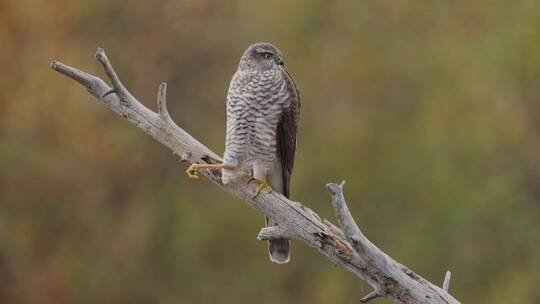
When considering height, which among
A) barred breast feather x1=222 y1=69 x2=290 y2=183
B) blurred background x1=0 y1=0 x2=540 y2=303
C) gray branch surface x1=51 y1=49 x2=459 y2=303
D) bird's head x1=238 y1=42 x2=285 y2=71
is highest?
blurred background x1=0 y1=0 x2=540 y2=303

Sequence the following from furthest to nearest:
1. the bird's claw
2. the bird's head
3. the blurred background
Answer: the blurred background
the bird's head
the bird's claw

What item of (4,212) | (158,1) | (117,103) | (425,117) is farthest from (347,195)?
(117,103)

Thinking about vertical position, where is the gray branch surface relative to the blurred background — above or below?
below

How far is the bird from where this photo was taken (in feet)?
15.9

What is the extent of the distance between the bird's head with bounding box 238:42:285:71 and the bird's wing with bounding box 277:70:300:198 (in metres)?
0.08

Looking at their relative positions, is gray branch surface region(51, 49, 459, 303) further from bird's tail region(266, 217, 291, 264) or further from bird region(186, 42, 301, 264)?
bird's tail region(266, 217, 291, 264)

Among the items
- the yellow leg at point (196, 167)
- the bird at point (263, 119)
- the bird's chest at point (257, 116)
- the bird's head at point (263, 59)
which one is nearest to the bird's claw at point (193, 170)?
the yellow leg at point (196, 167)

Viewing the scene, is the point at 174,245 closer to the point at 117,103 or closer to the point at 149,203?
the point at 149,203

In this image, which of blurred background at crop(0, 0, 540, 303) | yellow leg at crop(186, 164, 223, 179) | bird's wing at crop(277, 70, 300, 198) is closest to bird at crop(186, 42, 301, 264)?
bird's wing at crop(277, 70, 300, 198)

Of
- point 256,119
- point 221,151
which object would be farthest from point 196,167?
point 221,151

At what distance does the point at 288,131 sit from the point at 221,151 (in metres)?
5.06

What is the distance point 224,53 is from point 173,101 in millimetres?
748

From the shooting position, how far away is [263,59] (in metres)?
4.95

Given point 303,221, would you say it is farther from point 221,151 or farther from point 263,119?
point 221,151
